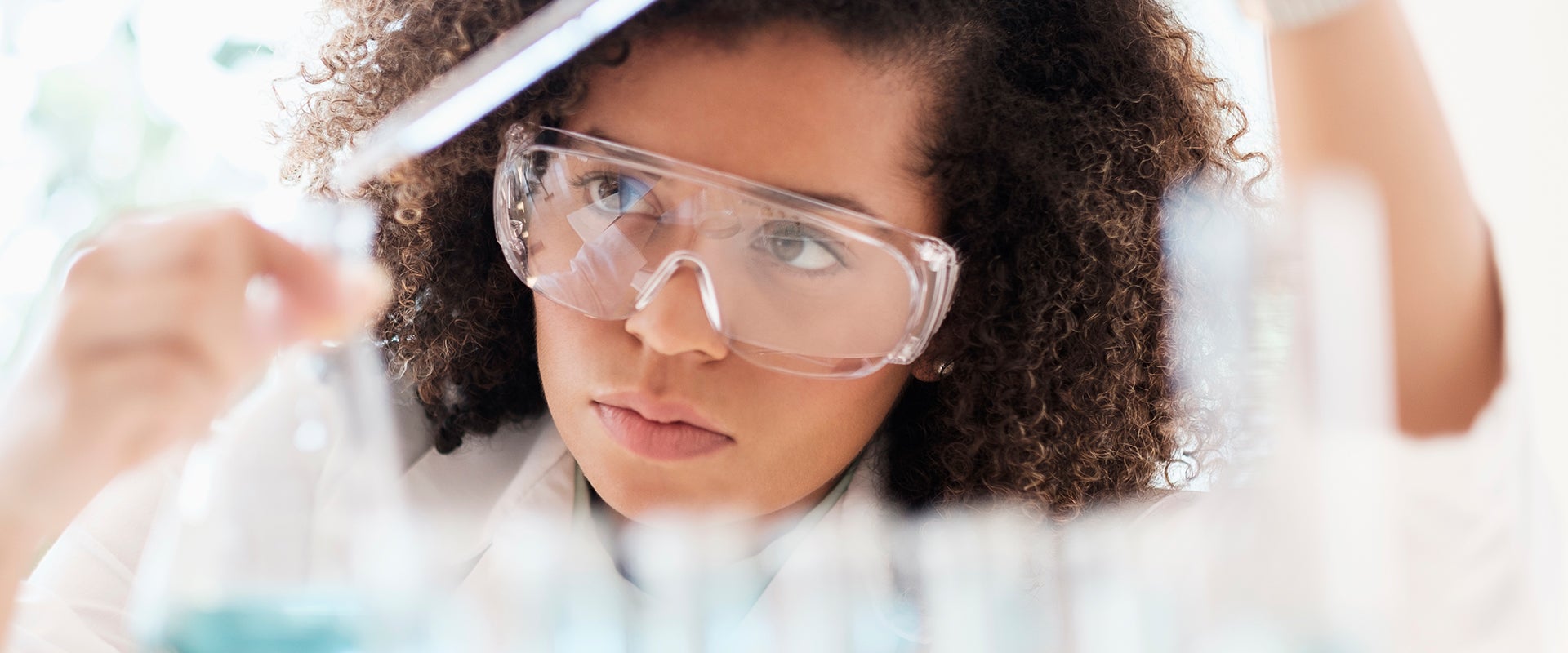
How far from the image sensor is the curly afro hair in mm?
715

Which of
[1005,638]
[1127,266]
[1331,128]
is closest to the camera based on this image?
[1331,128]

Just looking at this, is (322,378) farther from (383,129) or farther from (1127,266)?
(1127,266)

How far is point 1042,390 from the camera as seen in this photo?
777mm

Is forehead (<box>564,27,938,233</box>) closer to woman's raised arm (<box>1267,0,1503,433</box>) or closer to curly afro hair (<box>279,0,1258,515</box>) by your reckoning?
curly afro hair (<box>279,0,1258,515</box>)

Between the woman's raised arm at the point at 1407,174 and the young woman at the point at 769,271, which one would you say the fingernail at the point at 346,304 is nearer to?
the young woman at the point at 769,271

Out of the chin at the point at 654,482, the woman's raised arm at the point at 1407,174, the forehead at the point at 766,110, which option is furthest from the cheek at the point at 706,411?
the woman's raised arm at the point at 1407,174

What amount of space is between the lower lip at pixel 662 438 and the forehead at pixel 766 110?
0.16 metres

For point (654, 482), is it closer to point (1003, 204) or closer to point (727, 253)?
point (727, 253)

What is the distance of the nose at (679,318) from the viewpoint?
0.62 metres

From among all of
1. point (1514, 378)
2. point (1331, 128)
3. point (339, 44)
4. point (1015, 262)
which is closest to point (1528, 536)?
point (1514, 378)

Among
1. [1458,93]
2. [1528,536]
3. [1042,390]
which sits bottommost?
[1042,390]

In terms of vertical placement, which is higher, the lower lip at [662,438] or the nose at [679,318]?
the nose at [679,318]

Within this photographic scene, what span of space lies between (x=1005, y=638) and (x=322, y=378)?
0.39 meters

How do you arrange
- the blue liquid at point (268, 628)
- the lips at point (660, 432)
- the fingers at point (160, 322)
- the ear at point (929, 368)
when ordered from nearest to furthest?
the fingers at point (160, 322)
the blue liquid at point (268, 628)
the lips at point (660, 432)
the ear at point (929, 368)
